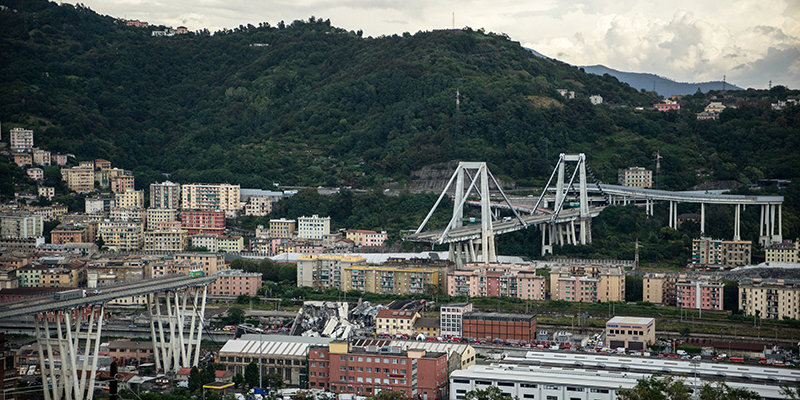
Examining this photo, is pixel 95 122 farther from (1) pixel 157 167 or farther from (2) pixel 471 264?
(2) pixel 471 264

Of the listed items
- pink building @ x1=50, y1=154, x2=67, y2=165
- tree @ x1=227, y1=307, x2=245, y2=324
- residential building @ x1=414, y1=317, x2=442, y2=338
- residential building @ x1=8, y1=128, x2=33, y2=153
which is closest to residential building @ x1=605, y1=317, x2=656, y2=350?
residential building @ x1=414, y1=317, x2=442, y2=338

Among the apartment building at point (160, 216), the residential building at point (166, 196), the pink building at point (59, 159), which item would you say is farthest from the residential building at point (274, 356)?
the pink building at point (59, 159)

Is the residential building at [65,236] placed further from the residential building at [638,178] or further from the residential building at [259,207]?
the residential building at [638,178]

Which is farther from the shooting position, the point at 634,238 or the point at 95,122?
the point at 95,122

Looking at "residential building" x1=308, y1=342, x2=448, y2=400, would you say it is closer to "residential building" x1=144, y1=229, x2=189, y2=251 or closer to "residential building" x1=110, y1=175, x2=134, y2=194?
"residential building" x1=144, y1=229, x2=189, y2=251

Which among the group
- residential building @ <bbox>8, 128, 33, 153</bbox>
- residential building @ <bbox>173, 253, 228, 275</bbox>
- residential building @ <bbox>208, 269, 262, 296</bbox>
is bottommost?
residential building @ <bbox>208, 269, 262, 296</bbox>

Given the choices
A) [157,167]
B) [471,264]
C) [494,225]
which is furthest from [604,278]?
[157,167]
